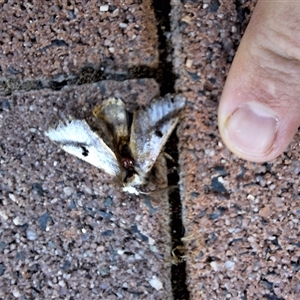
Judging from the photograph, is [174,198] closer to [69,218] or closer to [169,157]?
[169,157]

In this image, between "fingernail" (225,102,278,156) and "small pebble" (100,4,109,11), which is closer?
"fingernail" (225,102,278,156)

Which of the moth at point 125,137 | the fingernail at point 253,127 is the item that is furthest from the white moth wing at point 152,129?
the fingernail at point 253,127

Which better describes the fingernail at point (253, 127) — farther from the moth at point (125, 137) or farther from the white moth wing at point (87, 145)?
the white moth wing at point (87, 145)

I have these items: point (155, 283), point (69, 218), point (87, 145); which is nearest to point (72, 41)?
point (87, 145)

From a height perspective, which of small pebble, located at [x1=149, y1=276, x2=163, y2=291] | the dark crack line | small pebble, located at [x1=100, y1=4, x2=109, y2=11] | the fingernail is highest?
small pebble, located at [x1=100, y1=4, x2=109, y2=11]

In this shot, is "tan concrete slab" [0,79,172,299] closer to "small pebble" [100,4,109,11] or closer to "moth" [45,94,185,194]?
"moth" [45,94,185,194]

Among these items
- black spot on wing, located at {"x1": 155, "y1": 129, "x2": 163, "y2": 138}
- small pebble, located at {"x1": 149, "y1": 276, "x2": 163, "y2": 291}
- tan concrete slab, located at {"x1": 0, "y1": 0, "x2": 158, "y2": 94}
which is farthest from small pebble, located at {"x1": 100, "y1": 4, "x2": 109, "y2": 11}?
small pebble, located at {"x1": 149, "y1": 276, "x2": 163, "y2": 291}
